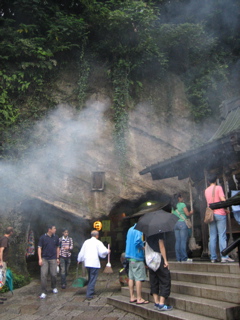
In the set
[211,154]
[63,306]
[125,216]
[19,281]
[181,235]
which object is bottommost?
[63,306]

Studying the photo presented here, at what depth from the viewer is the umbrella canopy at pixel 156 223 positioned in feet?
17.3

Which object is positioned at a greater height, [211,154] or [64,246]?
[211,154]

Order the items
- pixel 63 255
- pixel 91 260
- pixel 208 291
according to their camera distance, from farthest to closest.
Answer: pixel 63 255, pixel 91 260, pixel 208 291

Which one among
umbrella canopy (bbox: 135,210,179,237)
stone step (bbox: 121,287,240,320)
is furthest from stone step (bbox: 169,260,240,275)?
umbrella canopy (bbox: 135,210,179,237)

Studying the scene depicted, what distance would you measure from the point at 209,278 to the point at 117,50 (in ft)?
40.6

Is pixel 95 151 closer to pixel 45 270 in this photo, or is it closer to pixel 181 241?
pixel 45 270

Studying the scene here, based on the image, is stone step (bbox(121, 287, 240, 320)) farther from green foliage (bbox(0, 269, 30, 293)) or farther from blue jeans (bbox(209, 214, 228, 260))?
green foliage (bbox(0, 269, 30, 293))

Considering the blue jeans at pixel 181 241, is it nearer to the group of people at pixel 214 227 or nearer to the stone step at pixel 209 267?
the group of people at pixel 214 227

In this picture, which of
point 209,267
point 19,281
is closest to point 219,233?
point 209,267

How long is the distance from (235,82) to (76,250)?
13134mm

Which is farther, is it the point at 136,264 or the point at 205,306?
the point at 136,264

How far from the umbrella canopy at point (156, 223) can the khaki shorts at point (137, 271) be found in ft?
3.31

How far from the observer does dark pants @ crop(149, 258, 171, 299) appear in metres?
5.18

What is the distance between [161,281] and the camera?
17.3ft
